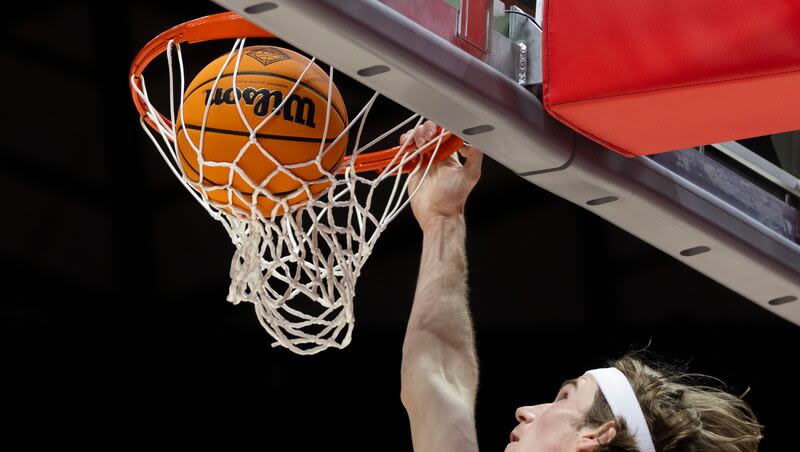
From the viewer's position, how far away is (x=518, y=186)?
467 cm

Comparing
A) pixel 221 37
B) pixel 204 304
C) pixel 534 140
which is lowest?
pixel 204 304

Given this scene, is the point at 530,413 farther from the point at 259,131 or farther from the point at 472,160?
the point at 259,131

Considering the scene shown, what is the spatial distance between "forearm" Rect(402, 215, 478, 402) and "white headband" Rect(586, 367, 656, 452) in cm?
32

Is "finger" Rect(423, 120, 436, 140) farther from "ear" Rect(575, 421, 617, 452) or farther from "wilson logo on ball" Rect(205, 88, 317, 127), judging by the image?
"ear" Rect(575, 421, 617, 452)

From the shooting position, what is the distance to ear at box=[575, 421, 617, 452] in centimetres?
216

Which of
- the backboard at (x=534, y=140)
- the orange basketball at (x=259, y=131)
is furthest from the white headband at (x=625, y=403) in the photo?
the orange basketball at (x=259, y=131)

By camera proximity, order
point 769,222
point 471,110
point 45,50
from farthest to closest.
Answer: point 45,50 < point 769,222 < point 471,110

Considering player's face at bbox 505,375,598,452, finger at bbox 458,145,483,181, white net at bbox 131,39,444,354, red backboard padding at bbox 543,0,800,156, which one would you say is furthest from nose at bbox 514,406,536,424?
red backboard padding at bbox 543,0,800,156

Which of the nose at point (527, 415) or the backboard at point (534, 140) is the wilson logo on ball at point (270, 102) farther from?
the nose at point (527, 415)

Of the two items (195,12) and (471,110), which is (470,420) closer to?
(471,110)

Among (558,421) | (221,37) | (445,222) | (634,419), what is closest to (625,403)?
(634,419)

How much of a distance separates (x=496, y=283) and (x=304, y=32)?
3.12 meters

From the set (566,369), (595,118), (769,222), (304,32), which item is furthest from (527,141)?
(566,369)

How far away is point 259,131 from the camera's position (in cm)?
211
